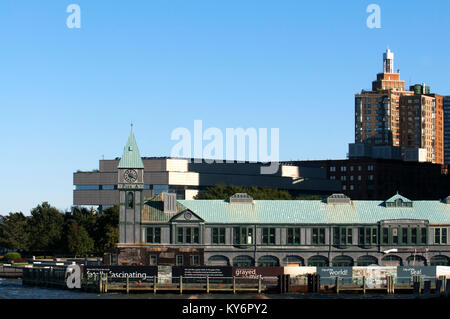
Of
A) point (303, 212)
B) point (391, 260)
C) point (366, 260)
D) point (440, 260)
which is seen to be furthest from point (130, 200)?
point (440, 260)

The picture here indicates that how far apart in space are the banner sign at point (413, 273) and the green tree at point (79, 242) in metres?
69.9

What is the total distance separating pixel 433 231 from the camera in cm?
12350

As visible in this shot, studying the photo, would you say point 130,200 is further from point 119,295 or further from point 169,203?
point 119,295

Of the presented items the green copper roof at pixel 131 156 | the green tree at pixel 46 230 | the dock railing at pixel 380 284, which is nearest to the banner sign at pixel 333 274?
the dock railing at pixel 380 284

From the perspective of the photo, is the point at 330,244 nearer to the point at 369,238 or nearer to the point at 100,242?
the point at 369,238

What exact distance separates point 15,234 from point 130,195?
56.7 metres

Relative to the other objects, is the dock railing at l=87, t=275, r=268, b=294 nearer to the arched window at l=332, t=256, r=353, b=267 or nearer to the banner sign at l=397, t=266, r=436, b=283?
the banner sign at l=397, t=266, r=436, b=283

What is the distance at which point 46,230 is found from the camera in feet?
556

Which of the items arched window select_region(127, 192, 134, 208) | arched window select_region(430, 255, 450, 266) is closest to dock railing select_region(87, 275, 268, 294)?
arched window select_region(127, 192, 134, 208)

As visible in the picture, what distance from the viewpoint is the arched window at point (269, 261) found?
398 ft

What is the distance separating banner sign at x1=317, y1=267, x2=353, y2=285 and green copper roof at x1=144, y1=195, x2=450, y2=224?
71.2 feet

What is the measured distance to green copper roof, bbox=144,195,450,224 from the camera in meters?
123
